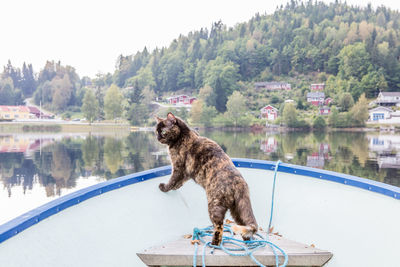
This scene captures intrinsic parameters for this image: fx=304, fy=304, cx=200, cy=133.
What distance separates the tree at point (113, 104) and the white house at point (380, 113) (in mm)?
26455

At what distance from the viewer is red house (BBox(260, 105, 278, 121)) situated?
31.8m

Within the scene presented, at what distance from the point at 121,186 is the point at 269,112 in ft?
104

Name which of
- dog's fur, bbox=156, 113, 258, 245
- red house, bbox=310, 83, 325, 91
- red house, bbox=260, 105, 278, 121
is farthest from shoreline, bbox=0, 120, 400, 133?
dog's fur, bbox=156, 113, 258, 245

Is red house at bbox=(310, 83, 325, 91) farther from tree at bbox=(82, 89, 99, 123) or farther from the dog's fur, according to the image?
the dog's fur

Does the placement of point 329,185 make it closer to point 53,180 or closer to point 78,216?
point 78,216

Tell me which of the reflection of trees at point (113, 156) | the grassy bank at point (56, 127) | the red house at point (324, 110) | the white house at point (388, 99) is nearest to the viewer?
the reflection of trees at point (113, 156)

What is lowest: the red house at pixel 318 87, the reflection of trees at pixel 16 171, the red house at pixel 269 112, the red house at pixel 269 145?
the reflection of trees at pixel 16 171

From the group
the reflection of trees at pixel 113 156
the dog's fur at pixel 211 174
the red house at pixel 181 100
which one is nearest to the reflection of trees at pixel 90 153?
the reflection of trees at pixel 113 156

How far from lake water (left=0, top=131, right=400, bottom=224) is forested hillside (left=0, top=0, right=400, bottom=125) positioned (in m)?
5.39

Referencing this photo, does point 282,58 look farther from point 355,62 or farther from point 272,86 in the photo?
point 355,62

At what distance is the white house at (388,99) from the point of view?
3075 cm

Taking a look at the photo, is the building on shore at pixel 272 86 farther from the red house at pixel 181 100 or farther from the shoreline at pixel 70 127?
the red house at pixel 181 100

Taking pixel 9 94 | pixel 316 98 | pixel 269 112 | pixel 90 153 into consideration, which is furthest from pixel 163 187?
pixel 9 94

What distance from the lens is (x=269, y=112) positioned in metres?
32.2
